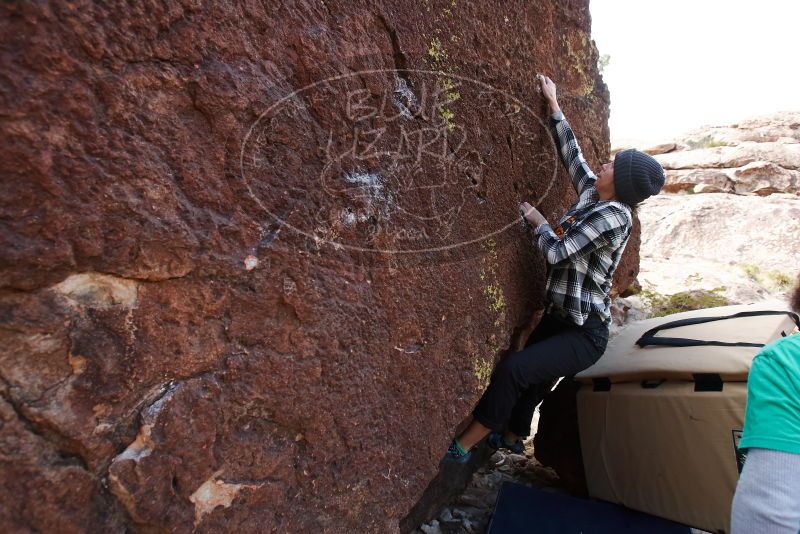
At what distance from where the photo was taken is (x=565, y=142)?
103 inches

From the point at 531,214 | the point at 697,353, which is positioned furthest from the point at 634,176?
the point at 697,353

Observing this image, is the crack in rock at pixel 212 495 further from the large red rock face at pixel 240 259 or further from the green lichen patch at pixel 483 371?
the green lichen patch at pixel 483 371

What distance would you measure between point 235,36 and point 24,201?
27.7 inches

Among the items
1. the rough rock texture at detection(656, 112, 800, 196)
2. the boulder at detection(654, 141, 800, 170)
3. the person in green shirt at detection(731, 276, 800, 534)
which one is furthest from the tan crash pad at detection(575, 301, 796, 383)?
the boulder at detection(654, 141, 800, 170)

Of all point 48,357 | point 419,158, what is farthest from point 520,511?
point 48,357

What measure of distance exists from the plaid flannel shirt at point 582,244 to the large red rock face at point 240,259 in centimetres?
33

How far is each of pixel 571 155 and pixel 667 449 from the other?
157 cm

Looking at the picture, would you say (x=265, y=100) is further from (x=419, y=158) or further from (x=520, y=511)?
(x=520, y=511)

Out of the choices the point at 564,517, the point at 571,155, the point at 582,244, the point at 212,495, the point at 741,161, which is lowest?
the point at 564,517

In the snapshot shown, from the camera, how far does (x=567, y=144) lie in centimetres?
261

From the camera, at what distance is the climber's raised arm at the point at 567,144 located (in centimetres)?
258


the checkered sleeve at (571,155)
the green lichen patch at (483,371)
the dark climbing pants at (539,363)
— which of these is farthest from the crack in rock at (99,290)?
the checkered sleeve at (571,155)

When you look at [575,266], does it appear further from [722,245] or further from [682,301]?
[722,245]

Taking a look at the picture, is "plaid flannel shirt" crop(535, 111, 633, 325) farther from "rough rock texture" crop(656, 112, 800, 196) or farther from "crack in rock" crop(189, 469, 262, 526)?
"rough rock texture" crop(656, 112, 800, 196)
